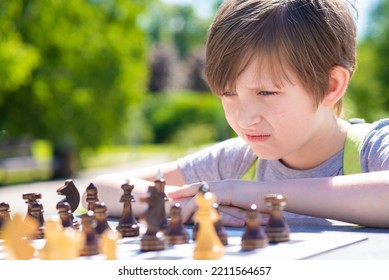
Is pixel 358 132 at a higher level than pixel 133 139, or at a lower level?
higher

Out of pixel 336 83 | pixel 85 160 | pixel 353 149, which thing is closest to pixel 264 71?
pixel 336 83

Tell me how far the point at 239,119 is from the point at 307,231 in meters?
0.44

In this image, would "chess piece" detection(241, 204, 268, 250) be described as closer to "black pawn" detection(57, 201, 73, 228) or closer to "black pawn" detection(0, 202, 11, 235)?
"black pawn" detection(57, 201, 73, 228)

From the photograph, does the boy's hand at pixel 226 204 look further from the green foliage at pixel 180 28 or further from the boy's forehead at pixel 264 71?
the green foliage at pixel 180 28

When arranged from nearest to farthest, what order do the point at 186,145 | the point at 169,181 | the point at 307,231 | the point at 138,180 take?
1. the point at 307,231
2. the point at 138,180
3. the point at 169,181
4. the point at 186,145

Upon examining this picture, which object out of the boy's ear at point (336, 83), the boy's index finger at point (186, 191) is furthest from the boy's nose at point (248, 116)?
the boy's ear at point (336, 83)

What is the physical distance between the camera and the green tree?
19.2 m

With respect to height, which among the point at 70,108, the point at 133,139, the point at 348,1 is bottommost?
the point at 133,139

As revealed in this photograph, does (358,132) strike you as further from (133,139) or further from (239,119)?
(133,139)

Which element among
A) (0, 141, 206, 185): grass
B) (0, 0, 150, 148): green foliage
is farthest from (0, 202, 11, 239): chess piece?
(0, 0, 150, 148): green foliage

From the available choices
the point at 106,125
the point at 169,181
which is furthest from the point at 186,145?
the point at 169,181

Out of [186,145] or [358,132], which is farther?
[186,145]

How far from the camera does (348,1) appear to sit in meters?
2.69

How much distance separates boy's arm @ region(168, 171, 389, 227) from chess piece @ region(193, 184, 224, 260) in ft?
1.59
